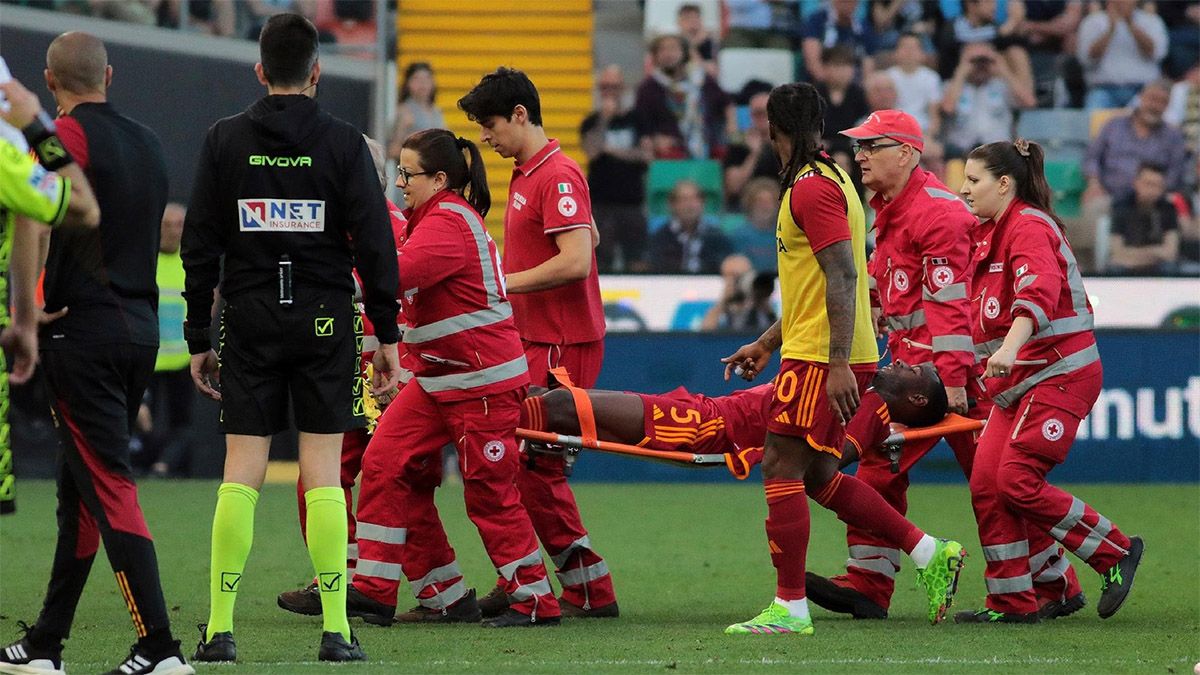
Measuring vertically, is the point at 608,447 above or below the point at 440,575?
above

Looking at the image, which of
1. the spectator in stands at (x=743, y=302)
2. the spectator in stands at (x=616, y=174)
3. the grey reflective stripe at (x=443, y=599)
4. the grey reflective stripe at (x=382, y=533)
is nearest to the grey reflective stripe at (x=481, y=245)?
the grey reflective stripe at (x=382, y=533)

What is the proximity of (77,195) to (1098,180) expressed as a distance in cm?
1272

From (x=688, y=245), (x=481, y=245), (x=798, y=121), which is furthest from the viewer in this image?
(x=688, y=245)

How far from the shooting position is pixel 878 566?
7121 mm

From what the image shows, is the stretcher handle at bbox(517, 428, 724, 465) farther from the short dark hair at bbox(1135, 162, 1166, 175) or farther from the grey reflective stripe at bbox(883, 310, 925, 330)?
the short dark hair at bbox(1135, 162, 1166, 175)

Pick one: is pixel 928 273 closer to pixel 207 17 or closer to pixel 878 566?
pixel 878 566

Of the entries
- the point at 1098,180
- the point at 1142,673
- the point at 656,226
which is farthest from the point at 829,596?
the point at 1098,180

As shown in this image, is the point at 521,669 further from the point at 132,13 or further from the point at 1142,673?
the point at 132,13

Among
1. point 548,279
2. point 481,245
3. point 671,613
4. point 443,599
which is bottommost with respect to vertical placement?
point 671,613

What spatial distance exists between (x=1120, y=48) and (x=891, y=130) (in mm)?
10894

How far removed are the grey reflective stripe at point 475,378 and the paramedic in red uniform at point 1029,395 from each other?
1841mm

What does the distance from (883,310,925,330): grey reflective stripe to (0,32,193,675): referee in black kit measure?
11.3 feet

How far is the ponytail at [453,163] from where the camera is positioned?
21.8 feet

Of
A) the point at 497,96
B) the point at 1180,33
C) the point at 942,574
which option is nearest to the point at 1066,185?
the point at 1180,33
